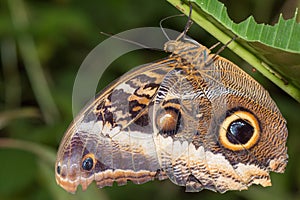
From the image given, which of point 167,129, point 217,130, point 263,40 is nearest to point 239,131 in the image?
point 217,130

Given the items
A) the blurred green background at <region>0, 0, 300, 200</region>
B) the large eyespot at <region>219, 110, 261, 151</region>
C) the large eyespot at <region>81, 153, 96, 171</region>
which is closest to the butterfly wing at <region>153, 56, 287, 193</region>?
the large eyespot at <region>219, 110, 261, 151</region>

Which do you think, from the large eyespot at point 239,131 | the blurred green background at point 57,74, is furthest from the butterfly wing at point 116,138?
the blurred green background at point 57,74

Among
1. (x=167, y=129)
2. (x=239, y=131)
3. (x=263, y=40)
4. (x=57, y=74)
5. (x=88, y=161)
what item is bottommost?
(x=57, y=74)

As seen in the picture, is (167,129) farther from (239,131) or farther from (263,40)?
(263,40)

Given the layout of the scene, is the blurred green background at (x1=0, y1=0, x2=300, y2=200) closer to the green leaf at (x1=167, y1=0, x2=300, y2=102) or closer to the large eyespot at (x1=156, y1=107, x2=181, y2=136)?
the large eyespot at (x1=156, y1=107, x2=181, y2=136)

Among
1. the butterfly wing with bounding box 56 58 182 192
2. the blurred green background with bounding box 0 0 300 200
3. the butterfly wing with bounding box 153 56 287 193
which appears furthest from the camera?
the blurred green background with bounding box 0 0 300 200

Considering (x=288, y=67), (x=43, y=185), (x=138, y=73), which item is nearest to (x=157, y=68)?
(x=138, y=73)

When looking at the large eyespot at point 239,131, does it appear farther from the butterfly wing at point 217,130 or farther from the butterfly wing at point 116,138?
the butterfly wing at point 116,138
